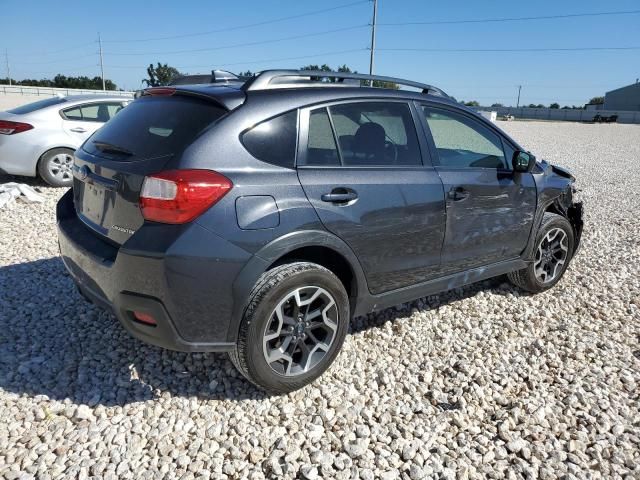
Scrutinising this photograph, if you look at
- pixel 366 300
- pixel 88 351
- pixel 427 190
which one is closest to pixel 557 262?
pixel 427 190

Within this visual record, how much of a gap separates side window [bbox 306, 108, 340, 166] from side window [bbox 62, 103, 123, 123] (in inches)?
244

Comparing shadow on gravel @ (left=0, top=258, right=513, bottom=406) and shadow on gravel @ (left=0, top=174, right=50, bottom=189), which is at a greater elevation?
shadow on gravel @ (left=0, top=174, right=50, bottom=189)

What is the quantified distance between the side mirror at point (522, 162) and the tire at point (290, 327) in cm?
186

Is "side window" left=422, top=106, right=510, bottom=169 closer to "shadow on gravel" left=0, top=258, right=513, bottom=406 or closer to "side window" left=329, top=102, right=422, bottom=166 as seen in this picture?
"side window" left=329, top=102, right=422, bottom=166

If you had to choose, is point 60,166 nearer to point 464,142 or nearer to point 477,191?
point 464,142

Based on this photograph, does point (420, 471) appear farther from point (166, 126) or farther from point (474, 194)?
point (166, 126)

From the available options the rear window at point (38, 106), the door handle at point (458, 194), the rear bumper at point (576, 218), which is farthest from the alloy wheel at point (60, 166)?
the rear bumper at point (576, 218)

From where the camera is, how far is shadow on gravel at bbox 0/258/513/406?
2857 mm

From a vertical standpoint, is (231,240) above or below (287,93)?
below

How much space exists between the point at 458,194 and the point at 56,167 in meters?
6.90

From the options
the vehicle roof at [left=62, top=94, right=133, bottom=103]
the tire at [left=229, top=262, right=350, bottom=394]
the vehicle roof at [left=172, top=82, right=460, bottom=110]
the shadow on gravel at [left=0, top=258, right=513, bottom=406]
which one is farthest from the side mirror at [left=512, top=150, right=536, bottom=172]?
the vehicle roof at [left=62, top=94, right=133, bottom=103]

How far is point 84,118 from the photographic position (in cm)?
814

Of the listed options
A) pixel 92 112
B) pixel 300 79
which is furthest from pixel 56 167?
pixel 300 79

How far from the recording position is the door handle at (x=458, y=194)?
11.1 feet
